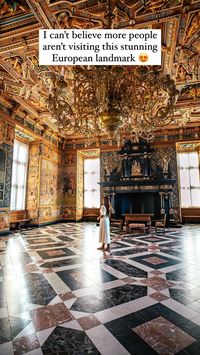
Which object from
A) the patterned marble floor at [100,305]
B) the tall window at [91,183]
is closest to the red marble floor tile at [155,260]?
the patterned marble floor at [100,305]

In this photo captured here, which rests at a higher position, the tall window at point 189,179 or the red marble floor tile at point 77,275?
the tall window at point 189,179

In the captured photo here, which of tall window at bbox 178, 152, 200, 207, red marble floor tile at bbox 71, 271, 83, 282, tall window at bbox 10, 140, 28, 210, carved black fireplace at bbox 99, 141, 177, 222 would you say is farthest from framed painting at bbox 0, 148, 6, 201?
tall window at bbox 178, 152, 200, 207

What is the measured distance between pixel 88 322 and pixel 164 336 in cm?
80

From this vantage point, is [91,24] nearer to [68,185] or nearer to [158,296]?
[158,296]

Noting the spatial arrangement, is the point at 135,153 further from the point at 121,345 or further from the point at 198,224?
the point at 121,345

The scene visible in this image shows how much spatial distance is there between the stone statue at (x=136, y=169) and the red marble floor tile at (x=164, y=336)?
32.5ft

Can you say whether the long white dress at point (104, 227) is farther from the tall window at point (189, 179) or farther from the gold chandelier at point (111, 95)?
the tall window at point (189, 179)

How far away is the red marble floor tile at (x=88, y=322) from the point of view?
1.96 meters

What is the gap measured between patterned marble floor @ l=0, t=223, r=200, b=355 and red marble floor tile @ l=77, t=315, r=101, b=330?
0.04 feet

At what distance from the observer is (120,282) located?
3.10m

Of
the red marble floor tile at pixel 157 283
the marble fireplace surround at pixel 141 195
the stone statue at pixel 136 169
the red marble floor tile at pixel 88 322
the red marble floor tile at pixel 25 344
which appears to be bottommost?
the red marble floor tile at pixel 157 283

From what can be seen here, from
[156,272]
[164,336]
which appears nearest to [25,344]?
[164,336]

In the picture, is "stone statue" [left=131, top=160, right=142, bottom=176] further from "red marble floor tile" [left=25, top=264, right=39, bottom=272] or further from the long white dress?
"red marble floor tile" [left=25, top=264, right=39, bottom=272]

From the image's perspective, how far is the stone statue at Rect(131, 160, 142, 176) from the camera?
11646mm
